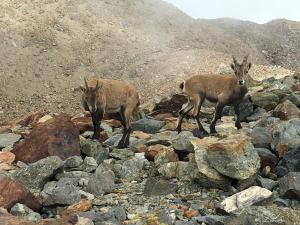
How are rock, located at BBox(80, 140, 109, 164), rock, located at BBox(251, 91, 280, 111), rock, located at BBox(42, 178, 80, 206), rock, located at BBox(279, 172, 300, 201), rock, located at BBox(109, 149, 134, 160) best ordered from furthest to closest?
1. rock, located at BBox(251, 91, 280, 111)
2. rock, located at BBox(109, 149, 134, 160)
3. rock, located at BBox(80, 140, 109, 164)
4. rock, located at BBox(42, 178, 80, 206)
5. rock, located at BBox(279, 172, 300, 201)

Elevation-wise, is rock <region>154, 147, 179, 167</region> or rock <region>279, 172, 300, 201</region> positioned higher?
rock <region>279, 172, 300, 201</region>

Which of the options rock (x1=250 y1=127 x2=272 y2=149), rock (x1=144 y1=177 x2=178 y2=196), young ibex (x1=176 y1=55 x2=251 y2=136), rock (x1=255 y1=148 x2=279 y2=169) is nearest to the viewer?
rock (x1=144 y1=177 x2=178 y2=196)

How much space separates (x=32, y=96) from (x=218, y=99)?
70.6 feet

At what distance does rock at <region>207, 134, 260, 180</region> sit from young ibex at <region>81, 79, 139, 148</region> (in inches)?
191

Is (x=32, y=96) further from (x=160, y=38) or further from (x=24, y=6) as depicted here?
(x=160, y=38)

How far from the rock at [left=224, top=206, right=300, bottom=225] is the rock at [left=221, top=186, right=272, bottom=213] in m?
1.11

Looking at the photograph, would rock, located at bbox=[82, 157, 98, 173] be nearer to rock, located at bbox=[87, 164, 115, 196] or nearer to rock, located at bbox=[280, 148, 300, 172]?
rock, located at bbox=[87, 164, 115, 196]

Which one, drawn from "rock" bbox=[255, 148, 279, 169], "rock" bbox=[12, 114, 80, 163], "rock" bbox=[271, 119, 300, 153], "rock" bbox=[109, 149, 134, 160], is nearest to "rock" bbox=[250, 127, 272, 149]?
"rock" bbox=[271, 119, 300, 153]

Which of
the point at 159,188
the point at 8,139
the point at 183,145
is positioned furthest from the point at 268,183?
the point at 8,139

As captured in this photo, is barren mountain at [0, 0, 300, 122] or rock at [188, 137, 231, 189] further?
barren mountain at [0, 0, 300, 122]

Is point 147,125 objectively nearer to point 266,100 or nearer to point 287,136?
point 266,100

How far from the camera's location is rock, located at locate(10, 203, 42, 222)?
30.7ft

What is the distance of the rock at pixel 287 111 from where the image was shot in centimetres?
1638

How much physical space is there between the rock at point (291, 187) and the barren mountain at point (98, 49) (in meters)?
23.4
